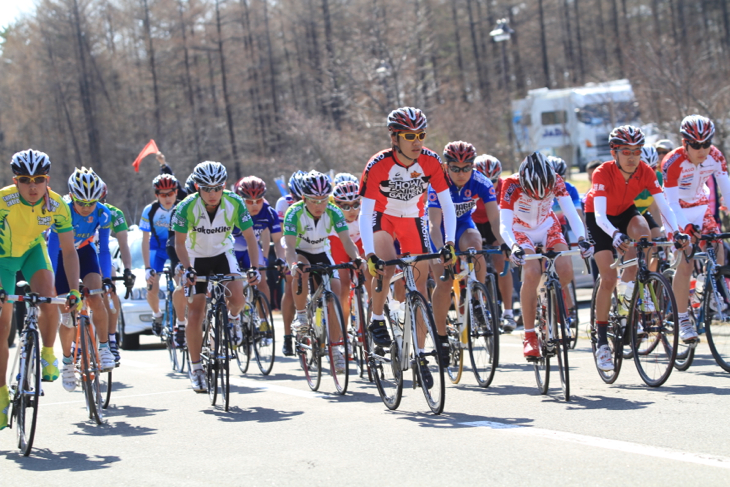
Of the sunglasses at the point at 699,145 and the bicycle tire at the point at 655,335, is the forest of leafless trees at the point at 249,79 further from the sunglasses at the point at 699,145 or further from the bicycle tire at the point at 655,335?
the bicycle tire at the point at 655,335

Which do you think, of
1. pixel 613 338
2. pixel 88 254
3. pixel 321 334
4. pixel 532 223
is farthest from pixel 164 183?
pixel 613 338

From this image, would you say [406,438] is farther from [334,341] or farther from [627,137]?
[627,137]

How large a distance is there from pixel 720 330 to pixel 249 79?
46933mm

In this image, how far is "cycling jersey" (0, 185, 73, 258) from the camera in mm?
7391

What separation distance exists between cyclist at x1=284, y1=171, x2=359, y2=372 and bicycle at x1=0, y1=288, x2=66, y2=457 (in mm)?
2935

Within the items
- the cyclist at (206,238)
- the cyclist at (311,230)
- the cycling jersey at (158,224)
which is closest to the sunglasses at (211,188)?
the cyclist at (206,238)

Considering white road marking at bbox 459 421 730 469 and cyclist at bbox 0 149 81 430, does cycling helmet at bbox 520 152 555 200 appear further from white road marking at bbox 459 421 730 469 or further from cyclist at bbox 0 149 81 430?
cyclist at bbox 0 149 81 430

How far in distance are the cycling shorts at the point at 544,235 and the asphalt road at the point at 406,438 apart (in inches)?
52.5

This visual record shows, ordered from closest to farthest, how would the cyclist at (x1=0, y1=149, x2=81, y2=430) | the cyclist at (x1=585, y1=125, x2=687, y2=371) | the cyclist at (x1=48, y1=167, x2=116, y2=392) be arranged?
the cyclist at (x1=0, y1=149, x2=81, y2=430) → the cyclist at (x1=585, y1=125, x2=687, y2=371) → the cyclist at (x1=48, y1=167, x2=116, y2=392)

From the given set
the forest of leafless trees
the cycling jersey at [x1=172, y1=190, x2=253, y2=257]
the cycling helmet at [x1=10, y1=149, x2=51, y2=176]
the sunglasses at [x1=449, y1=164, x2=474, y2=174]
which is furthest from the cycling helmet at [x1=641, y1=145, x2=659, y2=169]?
the forest of leafless trees

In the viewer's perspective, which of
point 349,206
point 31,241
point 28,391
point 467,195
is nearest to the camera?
point 28,391

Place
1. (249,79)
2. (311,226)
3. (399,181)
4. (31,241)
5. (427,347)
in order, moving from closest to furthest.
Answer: (427,347)
(31,241)
(399,181)
(311,226)
(249,79)

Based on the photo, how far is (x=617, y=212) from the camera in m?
9.14

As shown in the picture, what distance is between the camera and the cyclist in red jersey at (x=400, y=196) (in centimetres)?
791
